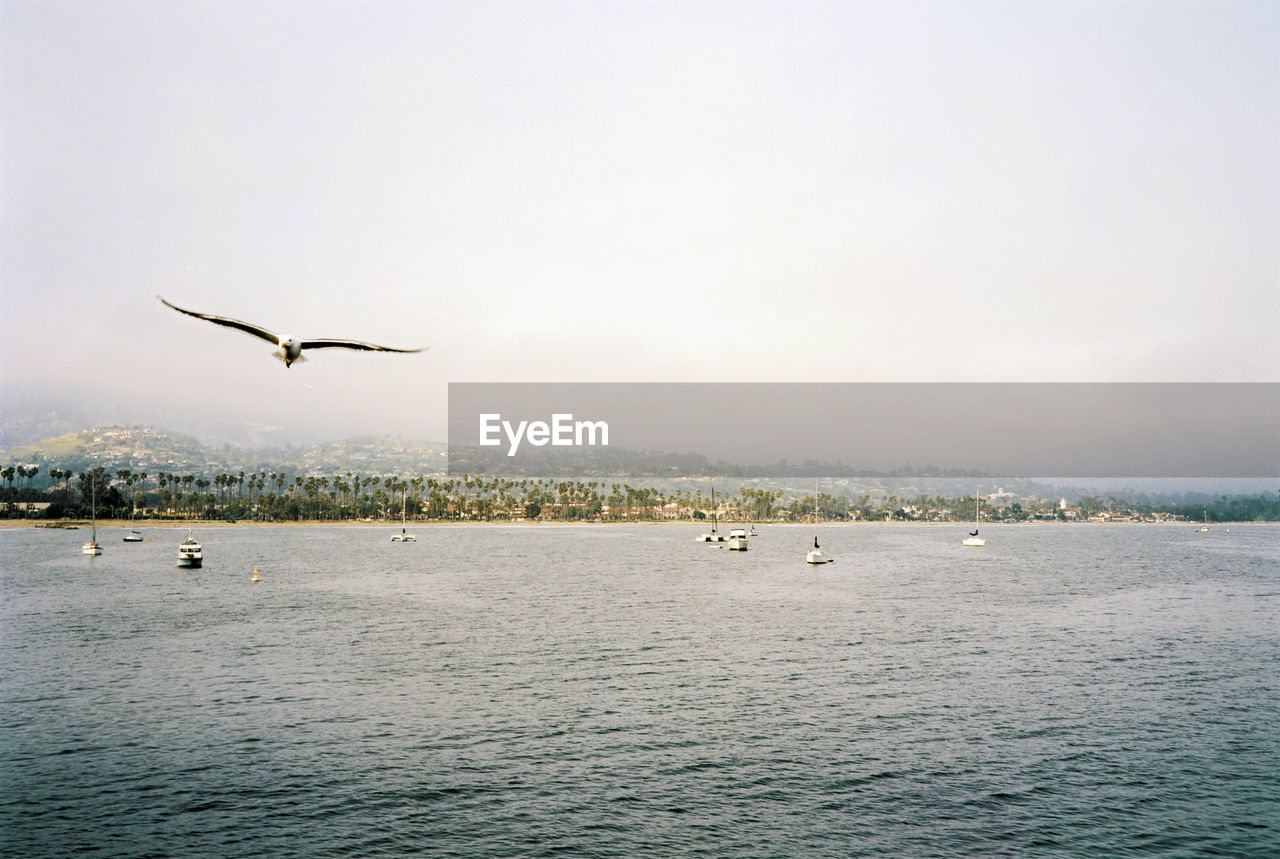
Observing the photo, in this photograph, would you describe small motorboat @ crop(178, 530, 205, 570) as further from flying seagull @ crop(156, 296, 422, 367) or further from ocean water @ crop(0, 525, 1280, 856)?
flying seagull @ crop(156, 296, 422, 367)

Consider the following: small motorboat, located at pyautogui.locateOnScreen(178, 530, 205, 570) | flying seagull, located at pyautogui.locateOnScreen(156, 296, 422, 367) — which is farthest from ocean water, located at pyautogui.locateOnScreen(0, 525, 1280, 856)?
small motorboat, located at pyautogui.locateOnScreen(178, 530, 205, 570)

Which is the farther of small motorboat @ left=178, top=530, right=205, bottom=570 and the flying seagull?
small motorboat @ left=178, top=530, right=205, bottom=570

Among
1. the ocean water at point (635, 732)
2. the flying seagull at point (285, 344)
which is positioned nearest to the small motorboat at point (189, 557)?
the ocean water at point (635, 732)

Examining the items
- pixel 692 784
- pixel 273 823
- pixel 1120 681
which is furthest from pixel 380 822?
pixel 1120 681

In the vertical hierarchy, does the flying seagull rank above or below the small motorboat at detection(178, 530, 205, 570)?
above

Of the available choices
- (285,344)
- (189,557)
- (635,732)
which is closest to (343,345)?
(285,344)

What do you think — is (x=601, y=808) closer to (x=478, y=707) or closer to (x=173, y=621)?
(x=478, y=707)

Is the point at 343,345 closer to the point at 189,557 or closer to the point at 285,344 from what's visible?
the point at 285,344

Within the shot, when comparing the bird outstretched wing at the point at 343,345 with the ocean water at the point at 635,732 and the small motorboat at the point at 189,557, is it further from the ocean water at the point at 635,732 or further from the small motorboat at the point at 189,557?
the small motorboat at the point at 189,557
